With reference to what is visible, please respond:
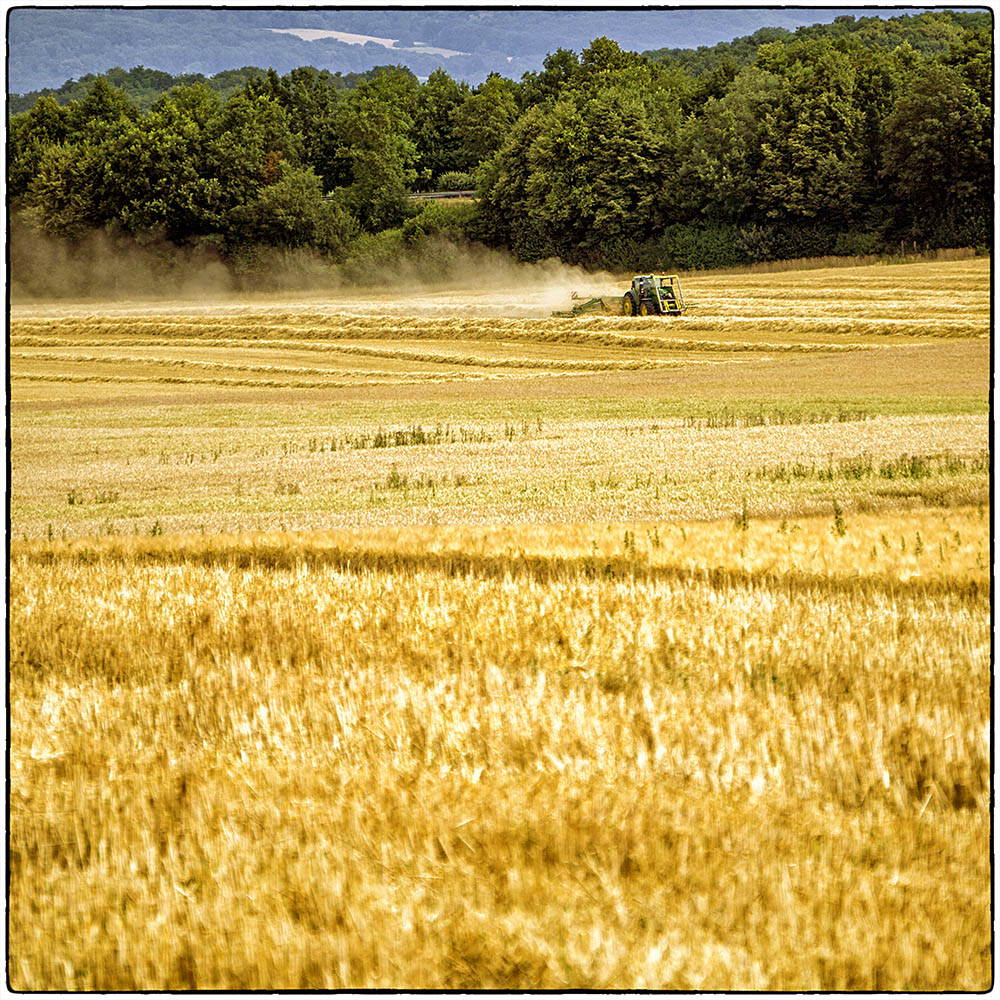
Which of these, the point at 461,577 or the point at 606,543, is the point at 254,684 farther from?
the point at 606,543

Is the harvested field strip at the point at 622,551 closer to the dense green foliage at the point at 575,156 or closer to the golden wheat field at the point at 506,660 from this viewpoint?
the golden wheat field at the point at 506,660

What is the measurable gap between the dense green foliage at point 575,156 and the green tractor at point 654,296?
32 cm

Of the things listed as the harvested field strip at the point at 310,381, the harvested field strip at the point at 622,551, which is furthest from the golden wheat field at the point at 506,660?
the harvested field strip at the point at 310,381

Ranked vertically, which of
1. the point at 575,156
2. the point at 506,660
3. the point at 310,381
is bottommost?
the point at 506,660

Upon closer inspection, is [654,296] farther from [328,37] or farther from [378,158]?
[328,37]

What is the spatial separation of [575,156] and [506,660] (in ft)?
11.0

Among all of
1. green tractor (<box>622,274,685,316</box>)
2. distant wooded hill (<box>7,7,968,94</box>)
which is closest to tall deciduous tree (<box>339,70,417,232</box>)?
distant wooded hill (<box>7,7,968,94</box>)

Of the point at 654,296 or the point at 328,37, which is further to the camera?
the point at 654,296

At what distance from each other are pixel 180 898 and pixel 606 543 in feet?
9.67

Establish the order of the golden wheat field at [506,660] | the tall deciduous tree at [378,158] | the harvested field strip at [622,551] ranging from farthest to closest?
the tall deciduous tree at [378,158] → the harvested field strip at [622,551] → the golden wheat field at [506,660]

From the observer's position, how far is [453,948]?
2654 mm

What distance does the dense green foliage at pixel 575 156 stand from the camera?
5246mm

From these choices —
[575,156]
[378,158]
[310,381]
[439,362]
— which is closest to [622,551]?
[575,156]

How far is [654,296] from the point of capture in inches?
299
